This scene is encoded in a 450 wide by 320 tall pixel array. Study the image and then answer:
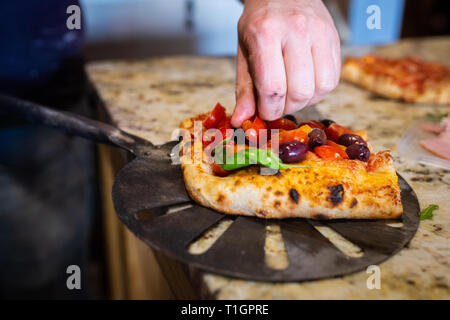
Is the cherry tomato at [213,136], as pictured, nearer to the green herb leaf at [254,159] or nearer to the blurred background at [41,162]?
the green herb leaf at [254,159]

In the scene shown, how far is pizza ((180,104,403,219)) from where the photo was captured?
1149 mm

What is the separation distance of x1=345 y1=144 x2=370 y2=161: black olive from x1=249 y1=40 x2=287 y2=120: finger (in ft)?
0.85

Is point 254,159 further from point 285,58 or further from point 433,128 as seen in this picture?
point 433,128

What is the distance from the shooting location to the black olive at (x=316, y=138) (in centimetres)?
129

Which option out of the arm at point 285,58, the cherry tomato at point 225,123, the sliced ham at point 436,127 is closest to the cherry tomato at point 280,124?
the arm at point 285,58

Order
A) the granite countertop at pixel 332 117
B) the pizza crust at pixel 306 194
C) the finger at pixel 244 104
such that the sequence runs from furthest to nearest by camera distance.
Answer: the finger at pixel 244 104 → the pizza crust at pixel 306 194 → the granite countertop at pixel 332 117

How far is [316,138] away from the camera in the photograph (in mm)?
1284

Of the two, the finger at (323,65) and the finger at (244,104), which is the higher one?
the finger at (323,65)

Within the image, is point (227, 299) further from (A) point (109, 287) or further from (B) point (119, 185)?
(A) point (109, 287)

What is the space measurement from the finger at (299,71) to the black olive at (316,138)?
12 centimetres

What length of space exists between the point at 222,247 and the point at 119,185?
1.33 ft

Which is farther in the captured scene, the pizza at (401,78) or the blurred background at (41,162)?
the pizza at (401,78)

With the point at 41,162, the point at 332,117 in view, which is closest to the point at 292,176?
the point at 332,117
